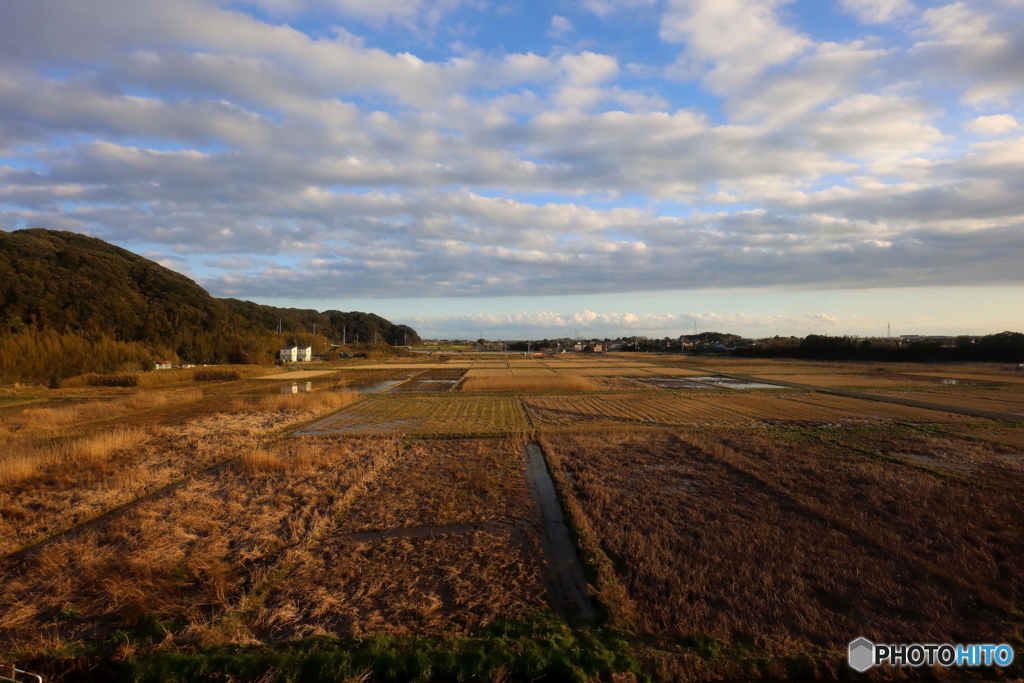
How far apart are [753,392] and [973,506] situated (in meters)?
22.5

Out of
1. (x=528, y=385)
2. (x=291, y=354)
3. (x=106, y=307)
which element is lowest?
(x=528, y=385)

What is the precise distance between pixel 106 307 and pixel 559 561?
6253 cm

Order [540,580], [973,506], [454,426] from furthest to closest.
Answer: [454,426]
[973,506]
[540,580]

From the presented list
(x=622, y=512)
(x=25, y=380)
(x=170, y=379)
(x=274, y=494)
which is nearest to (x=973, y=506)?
(x=622, y=512)

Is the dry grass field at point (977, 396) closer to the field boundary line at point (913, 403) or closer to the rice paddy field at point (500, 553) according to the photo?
the field boundary line at point (913, 403)

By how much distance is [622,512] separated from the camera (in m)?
8.88

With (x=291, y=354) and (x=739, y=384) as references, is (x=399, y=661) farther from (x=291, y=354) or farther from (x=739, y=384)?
(x=291, y=354)

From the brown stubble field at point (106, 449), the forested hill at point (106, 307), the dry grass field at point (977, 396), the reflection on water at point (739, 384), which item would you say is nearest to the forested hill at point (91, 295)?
the forested hill at point (106, 307)

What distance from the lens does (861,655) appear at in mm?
4867

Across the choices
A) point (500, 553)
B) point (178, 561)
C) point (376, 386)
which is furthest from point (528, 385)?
point (178, 561)

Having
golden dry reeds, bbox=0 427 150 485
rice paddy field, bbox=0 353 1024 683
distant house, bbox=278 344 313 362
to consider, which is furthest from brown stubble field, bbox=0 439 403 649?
distant house, bbox=278 344 313 362

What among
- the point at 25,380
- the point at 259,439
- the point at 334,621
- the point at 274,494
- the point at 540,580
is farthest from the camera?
the point at 25,380

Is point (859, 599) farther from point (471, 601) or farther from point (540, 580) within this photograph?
point (471, 601)

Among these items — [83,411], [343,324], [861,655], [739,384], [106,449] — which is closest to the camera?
[861,655]
